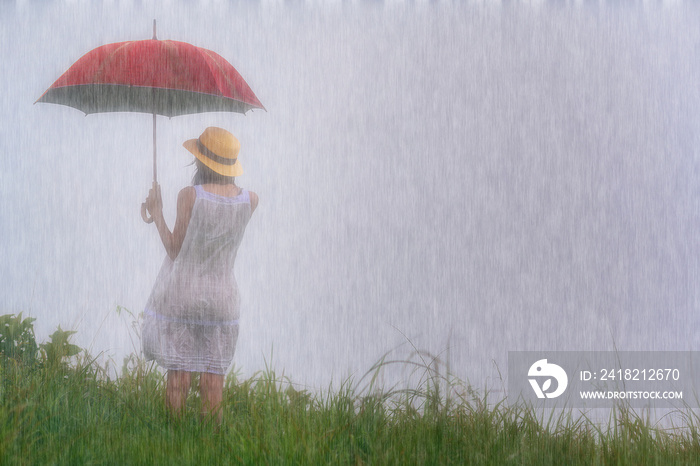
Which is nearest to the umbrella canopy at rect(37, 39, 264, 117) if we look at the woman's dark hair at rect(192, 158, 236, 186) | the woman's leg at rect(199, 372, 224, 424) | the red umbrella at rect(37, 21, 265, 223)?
the red umbrella at rect(37, 21, 265, 223)

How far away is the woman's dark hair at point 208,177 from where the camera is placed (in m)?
3.64

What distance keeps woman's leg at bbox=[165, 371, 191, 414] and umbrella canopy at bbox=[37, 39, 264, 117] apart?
172cm

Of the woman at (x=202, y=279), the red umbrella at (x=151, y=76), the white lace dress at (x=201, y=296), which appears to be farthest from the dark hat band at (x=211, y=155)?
the red umbrella at (x=151, y=76)

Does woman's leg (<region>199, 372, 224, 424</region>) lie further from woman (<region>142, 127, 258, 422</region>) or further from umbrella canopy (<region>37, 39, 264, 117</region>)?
umbrella canopy (<region>37, 39, 264, 117</region>)

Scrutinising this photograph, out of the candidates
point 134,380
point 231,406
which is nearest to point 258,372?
point 231,406

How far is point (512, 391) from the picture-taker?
13.6 ft

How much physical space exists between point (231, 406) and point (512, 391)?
1.90 meters

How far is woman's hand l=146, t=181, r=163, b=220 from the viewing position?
3.68m

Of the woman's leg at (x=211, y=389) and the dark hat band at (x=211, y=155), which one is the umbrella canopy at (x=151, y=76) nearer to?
the dark hat band at (x=211, y=155)

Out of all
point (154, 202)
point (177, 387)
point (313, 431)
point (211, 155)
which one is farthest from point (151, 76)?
point (313, 431)

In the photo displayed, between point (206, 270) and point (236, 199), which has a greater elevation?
point (236, 199)

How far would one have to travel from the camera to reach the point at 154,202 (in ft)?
12.1

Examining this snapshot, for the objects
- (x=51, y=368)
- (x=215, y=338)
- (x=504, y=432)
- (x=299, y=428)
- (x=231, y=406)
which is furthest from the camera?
(x=51, y=368)

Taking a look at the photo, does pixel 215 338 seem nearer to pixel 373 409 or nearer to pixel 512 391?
pixel 373 409
